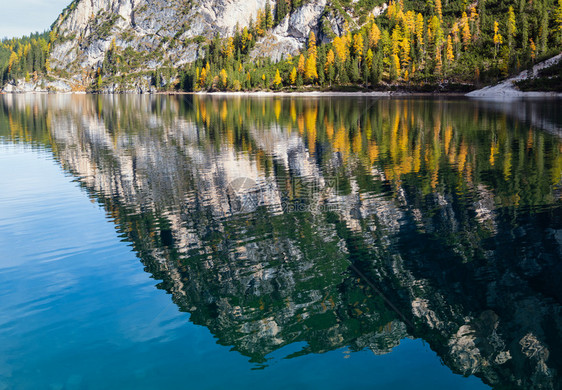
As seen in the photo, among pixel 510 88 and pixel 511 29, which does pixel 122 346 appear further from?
pixel 511 29

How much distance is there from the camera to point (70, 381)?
9102 millimetres

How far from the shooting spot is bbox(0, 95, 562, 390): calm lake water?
940cm

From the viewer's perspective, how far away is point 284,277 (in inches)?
529

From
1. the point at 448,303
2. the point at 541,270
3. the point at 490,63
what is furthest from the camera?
the point at 490,63

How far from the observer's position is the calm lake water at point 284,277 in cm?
940

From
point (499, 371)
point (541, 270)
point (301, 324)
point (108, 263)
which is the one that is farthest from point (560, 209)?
point (108, 263)

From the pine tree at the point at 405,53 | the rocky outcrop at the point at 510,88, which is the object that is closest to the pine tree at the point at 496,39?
the pine tree at the point at 405,53

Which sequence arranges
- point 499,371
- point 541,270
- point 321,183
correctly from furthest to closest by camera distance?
point 321,183 < point 541,270 < point 499,371

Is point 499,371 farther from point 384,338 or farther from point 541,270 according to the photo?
point 541,270

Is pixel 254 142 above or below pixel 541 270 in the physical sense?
above

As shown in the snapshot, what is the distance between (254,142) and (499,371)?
36.8m

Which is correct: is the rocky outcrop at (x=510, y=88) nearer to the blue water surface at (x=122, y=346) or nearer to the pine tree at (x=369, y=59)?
the pine tree at (x=369, y=59)

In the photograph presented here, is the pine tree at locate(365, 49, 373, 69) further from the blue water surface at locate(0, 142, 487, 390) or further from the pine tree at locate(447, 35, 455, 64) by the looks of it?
the blue water surface at locate(0, 142, 487, 390)

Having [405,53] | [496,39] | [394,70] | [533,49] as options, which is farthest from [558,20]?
[394,70]
